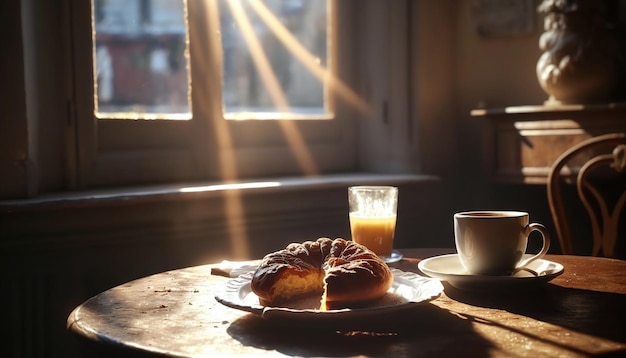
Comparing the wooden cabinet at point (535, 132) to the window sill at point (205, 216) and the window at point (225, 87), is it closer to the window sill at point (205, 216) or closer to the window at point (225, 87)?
the window sill at point (205, 216)

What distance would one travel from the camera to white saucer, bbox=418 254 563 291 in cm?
92

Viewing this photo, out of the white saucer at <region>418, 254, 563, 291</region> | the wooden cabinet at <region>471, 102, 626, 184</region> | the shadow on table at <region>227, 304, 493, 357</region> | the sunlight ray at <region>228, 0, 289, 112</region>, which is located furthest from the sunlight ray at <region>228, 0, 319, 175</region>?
the shadow on table at <region>227, 304, 493, 357</region>

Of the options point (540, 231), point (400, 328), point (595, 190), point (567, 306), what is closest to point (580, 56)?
point (595, 190)

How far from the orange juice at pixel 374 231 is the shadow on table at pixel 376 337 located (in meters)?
0.35

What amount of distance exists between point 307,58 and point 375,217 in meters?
1.36

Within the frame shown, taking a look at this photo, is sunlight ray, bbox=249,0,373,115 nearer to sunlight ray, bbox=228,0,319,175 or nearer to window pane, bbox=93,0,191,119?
sunlight ray, bbox=228,0,319,175

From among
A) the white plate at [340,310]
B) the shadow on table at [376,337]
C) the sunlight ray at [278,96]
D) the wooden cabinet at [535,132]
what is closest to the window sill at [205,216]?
the sunlight ray at [278,96]

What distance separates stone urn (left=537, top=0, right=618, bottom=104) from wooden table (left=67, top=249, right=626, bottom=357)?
3.67ft

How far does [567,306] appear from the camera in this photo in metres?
0.88

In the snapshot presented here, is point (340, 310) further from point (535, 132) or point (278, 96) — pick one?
point (278, 96)

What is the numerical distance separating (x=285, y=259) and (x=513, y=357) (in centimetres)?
32

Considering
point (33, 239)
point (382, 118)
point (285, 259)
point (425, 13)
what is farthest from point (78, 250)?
point (425, 13)

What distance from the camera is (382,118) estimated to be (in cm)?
246

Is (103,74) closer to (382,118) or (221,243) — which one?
(221,243)
